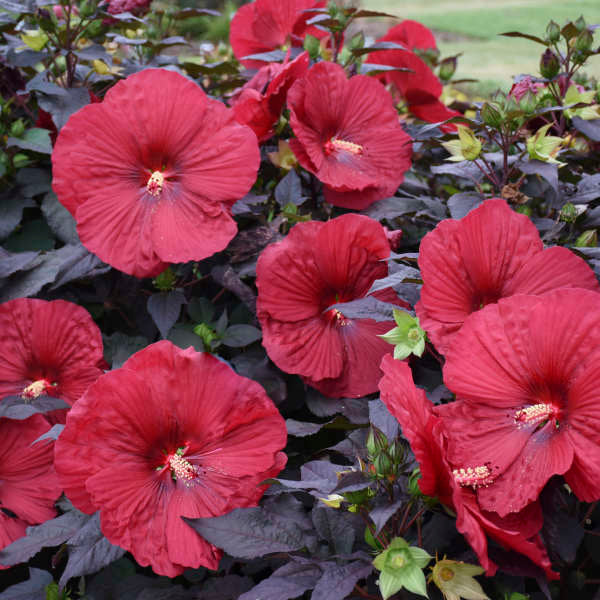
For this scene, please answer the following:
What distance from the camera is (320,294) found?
3.52ft

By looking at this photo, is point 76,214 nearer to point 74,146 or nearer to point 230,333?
point 74,146

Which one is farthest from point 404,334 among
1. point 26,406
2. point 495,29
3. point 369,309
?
point 495,29

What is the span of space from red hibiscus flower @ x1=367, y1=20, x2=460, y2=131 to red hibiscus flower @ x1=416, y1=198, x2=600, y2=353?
0.68 metres

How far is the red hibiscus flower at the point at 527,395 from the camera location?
0.70 m

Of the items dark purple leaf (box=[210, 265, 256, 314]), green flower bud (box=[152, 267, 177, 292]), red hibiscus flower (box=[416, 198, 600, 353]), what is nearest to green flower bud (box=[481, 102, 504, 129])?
red hibiscus flower (box=[416, 198, 600, 353])

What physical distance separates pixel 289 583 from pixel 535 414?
319 mm

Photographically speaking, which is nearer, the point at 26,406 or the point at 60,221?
the point at 26,406

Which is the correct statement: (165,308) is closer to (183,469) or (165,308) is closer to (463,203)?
(183,469)

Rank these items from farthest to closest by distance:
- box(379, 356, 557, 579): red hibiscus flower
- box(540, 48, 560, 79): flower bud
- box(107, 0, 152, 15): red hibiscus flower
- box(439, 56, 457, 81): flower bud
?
1. box(439, 56, 457, 81): flower bud
2. box(107, 0, 152, 15): red hibiscus flower
3. box(540, 48, 560, 79): flower bud
4. box(379, 356, 557, 579): red hibiscus flower

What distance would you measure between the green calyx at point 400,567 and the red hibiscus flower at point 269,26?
102 cm

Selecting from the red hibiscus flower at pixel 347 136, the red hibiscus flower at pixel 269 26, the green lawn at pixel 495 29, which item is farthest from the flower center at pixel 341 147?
the green lawn at pixel 495 29

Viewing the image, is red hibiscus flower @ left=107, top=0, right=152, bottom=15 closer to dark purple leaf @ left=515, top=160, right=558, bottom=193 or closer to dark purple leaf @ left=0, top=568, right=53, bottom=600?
dark purple leaf @ left=515, top=160, right=558, bottom=193

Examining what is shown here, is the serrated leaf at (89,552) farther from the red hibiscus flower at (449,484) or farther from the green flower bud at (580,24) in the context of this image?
the green flower bud at (580,24)

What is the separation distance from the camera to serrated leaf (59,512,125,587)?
0.87 m
